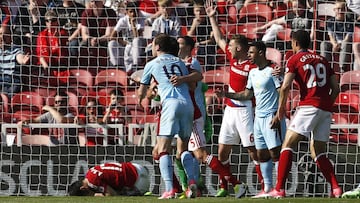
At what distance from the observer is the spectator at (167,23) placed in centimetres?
1872

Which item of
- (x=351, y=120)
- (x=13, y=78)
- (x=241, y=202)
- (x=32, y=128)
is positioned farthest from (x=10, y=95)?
(x=241, y=202)

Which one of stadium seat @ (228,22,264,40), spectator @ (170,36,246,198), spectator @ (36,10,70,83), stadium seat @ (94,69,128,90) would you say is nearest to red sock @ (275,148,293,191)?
spectator @ (170,36,246,198)

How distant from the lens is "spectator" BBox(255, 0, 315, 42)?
1733cm

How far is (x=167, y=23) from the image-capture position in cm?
1883

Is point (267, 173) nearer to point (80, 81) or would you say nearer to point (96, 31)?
point (80, 81)

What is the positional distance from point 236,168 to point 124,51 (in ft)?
11.6

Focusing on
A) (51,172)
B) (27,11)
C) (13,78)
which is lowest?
(51,172)

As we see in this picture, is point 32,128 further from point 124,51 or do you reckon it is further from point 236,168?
point 236,168

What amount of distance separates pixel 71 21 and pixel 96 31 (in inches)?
19.9

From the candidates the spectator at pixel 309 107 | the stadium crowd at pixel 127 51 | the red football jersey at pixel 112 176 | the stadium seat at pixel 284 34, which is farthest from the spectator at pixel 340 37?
the spectator at pixel 309 107

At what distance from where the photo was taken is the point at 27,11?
62.5 ft

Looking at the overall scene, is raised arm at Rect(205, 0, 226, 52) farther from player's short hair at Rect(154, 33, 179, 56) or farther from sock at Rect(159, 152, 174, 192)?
sock at Rect(159, 152, 174, 192)

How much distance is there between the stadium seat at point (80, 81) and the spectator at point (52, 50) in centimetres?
13

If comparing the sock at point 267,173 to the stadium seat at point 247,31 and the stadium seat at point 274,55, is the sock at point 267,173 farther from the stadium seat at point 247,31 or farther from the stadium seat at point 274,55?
the stadium seat at point 247,31
